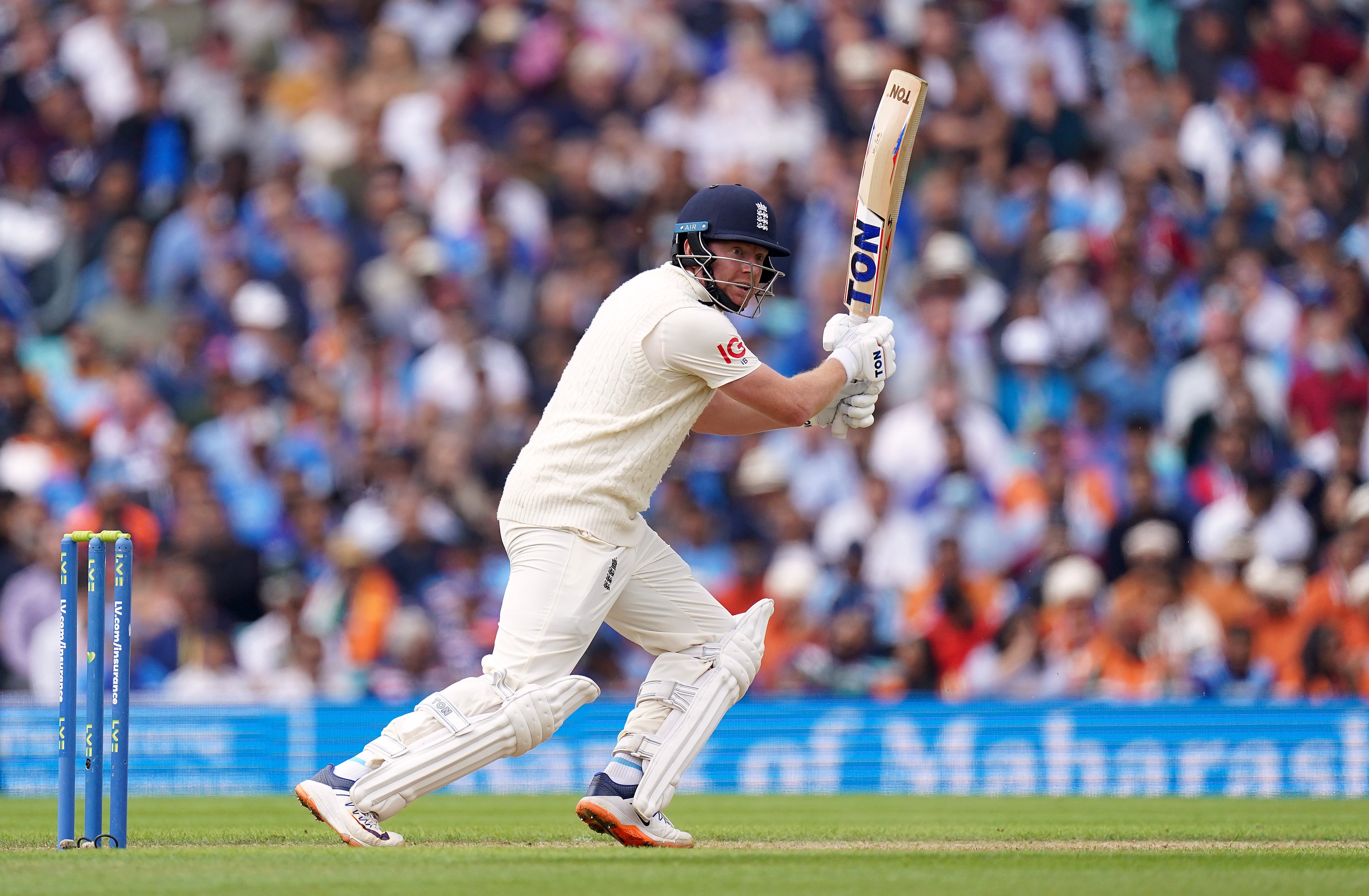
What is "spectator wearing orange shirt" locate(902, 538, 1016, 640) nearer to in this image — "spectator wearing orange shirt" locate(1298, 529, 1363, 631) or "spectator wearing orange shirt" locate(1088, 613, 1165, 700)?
"spectator wearing orange shirt" locate(1088, 613, 1165, 700)

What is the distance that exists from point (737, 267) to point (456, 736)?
1.66 m

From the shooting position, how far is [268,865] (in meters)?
5.05

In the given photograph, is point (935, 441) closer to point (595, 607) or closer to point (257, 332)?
point (257, 332)

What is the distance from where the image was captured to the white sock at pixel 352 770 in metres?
5.60

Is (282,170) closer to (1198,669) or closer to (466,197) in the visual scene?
(466,197)

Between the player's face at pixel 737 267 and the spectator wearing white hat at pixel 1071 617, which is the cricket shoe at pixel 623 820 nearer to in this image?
the player's face at pixel 737 267

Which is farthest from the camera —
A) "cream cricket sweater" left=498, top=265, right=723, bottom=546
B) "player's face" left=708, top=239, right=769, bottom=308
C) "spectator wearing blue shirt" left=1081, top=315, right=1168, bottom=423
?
"spectator wearing blue shirt" left=1081, top=315, right=1168, bottom=423

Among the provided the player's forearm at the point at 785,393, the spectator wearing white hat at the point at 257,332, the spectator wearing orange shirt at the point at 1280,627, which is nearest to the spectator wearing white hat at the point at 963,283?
the spectator wearing orange shirt at the point at 1280,627

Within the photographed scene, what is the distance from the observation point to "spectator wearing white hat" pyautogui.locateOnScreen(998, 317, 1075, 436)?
11.9 metres

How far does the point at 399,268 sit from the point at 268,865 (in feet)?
27.1

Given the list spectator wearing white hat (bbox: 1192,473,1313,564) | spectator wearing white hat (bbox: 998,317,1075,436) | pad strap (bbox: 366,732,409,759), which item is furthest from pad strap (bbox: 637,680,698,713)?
spectator wearing white hat (bbox: 998,317,1075,436)

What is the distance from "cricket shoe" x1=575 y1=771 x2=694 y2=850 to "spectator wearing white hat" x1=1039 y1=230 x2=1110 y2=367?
679 cm

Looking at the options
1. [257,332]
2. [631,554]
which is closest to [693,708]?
[631,554]

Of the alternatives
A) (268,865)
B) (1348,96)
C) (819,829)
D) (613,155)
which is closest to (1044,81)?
(1348,96)
